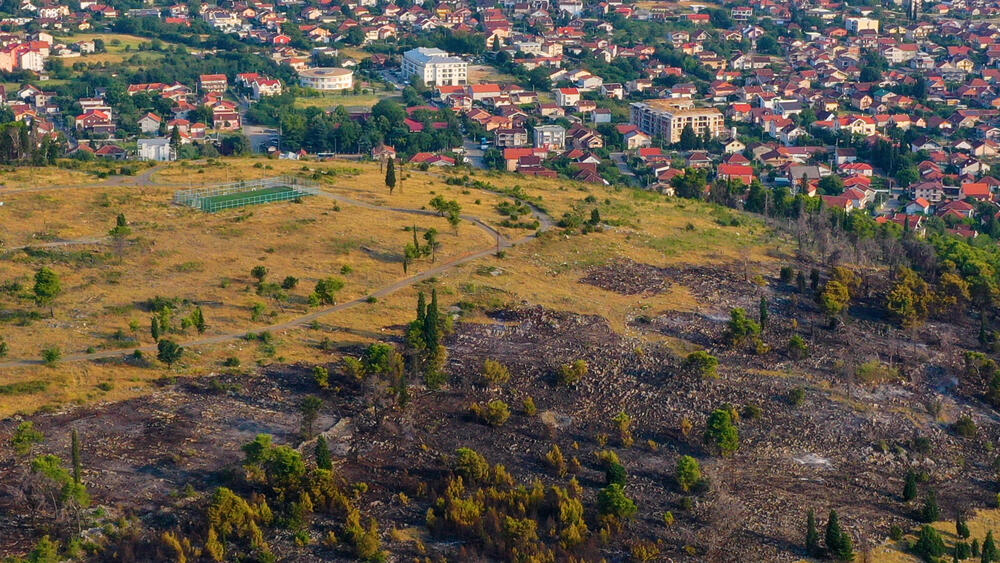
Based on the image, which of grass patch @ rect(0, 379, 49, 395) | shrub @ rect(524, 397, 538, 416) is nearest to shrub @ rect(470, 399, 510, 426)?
shrub @ rect(524, 397, 538, 416)

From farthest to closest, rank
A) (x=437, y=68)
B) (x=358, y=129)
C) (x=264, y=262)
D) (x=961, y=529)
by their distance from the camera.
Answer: (x=437, y=68) < (x=358, y=129) < (x=264, y=262) < (x=961, y=529)

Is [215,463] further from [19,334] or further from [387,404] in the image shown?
[19,334]

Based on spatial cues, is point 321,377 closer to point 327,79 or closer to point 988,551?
point 988,551

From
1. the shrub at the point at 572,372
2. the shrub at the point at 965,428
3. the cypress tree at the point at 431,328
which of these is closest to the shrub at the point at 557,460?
the shrub at the point at 572,372

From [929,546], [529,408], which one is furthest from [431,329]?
[929,546]

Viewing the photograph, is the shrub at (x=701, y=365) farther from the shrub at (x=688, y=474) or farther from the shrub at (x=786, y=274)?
the shrub at (x=786, y=274)

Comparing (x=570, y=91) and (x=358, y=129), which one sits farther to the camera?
(x=570, y=91)

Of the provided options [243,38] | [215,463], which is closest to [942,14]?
[243,38]
